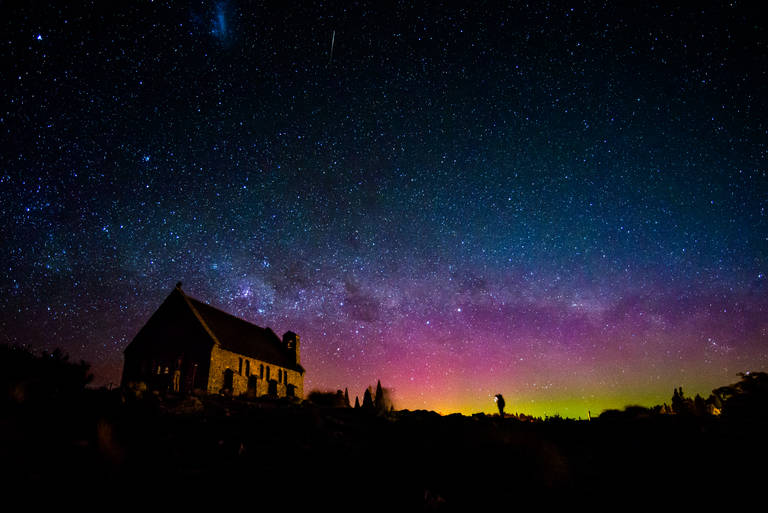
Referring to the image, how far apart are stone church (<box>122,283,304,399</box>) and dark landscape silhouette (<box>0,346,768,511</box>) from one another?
15.5 meters

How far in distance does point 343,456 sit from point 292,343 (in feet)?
130

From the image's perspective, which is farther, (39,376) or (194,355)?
(194,355)

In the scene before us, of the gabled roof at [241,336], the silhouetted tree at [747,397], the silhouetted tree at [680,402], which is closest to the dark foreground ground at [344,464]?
the silhouetted tree at [747,397]

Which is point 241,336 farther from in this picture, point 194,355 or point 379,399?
point 379,399

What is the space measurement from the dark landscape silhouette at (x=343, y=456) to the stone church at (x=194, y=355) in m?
Result: 15.5

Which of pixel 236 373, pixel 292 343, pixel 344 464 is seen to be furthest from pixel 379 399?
A: pixel 292 343

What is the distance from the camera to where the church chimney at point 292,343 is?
159 ft

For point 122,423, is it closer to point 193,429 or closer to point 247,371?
point 193,429

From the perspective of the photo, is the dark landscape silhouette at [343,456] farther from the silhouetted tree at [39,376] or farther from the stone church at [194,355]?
the stone church at [194,355]

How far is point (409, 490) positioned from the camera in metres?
9.16

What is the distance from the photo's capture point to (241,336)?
40031 mm

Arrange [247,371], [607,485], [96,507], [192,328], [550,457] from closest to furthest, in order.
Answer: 1. [96,507]
2. [607,485]
3. [550,457]
4. [192,328]
5. [247,371]

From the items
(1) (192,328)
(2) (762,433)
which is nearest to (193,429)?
(2) (762,433)

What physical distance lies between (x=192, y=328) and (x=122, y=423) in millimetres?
22154
